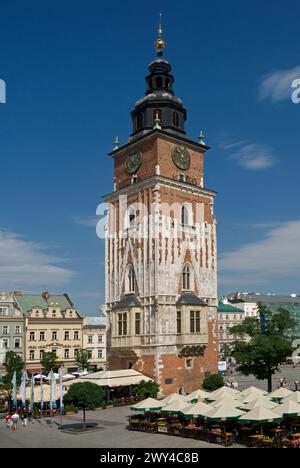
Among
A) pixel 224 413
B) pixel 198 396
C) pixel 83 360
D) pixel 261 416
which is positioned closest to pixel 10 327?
pixel 83 360

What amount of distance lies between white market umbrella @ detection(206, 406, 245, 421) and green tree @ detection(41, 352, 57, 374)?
135 ft

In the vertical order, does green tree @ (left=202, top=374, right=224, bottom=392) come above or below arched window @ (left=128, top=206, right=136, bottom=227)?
below

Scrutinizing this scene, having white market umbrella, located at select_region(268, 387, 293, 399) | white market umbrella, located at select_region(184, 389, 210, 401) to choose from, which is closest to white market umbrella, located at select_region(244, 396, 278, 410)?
white market umbrella, located at select_region(268, 387, 293, 399)

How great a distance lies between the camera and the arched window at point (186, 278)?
49.3 m

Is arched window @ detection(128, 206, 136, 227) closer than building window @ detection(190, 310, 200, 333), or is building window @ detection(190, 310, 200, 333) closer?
building window @ detection(190, 310, 200, 333)

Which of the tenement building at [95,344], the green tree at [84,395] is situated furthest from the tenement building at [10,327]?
the green tree at [84,395]

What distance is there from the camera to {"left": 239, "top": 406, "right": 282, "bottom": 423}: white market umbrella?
25688 mm

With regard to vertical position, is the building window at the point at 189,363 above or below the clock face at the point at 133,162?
below

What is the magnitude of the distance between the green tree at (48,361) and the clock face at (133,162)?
27.8m

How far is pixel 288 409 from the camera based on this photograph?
27.0 metres

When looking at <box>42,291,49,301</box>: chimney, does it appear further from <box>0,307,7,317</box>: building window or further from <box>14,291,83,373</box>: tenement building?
<box>0,307,7,317</box>: building window

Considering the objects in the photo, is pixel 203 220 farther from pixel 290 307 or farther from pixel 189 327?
pixel 290 307

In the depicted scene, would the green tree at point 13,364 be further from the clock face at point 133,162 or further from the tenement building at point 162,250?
the clock face at point 133,162
